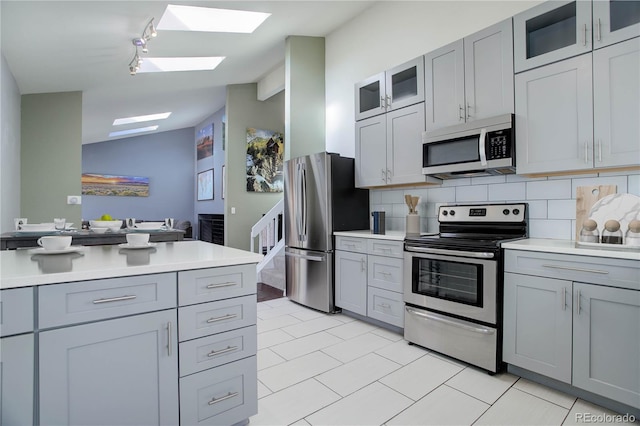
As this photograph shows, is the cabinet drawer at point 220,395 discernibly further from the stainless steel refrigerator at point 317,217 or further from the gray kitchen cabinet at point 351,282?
the stainless steel refrigerator at point 317,217

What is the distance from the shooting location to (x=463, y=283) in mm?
2400

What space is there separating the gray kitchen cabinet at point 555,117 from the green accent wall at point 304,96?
8.74 ft

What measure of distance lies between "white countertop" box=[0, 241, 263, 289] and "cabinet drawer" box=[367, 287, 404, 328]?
1678mm

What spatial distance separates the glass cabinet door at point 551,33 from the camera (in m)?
2.05

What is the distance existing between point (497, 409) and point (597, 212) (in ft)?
4.58

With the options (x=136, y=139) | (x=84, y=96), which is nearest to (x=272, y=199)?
(x=84, y=96)

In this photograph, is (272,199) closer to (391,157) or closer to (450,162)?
(391,157)

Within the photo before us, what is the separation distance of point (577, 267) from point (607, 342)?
1.35ft

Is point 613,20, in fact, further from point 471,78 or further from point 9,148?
point 9,148

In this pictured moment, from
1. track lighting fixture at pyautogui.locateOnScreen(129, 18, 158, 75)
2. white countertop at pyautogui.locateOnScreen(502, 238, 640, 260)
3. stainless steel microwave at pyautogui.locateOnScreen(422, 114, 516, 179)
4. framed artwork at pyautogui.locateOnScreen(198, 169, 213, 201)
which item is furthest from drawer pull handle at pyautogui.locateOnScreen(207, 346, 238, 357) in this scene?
framed artwork at pyautogui.locateOnScreen(198, 169, 213, 201)

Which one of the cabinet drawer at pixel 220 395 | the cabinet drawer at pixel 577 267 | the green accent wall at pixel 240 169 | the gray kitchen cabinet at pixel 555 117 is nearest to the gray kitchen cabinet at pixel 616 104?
the gray kitchen cabinet at pixel 555 117

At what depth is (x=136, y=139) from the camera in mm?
8992

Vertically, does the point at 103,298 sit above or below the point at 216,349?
above

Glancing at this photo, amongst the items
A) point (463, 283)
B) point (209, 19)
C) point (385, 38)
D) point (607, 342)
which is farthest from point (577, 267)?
point (209, 19)
